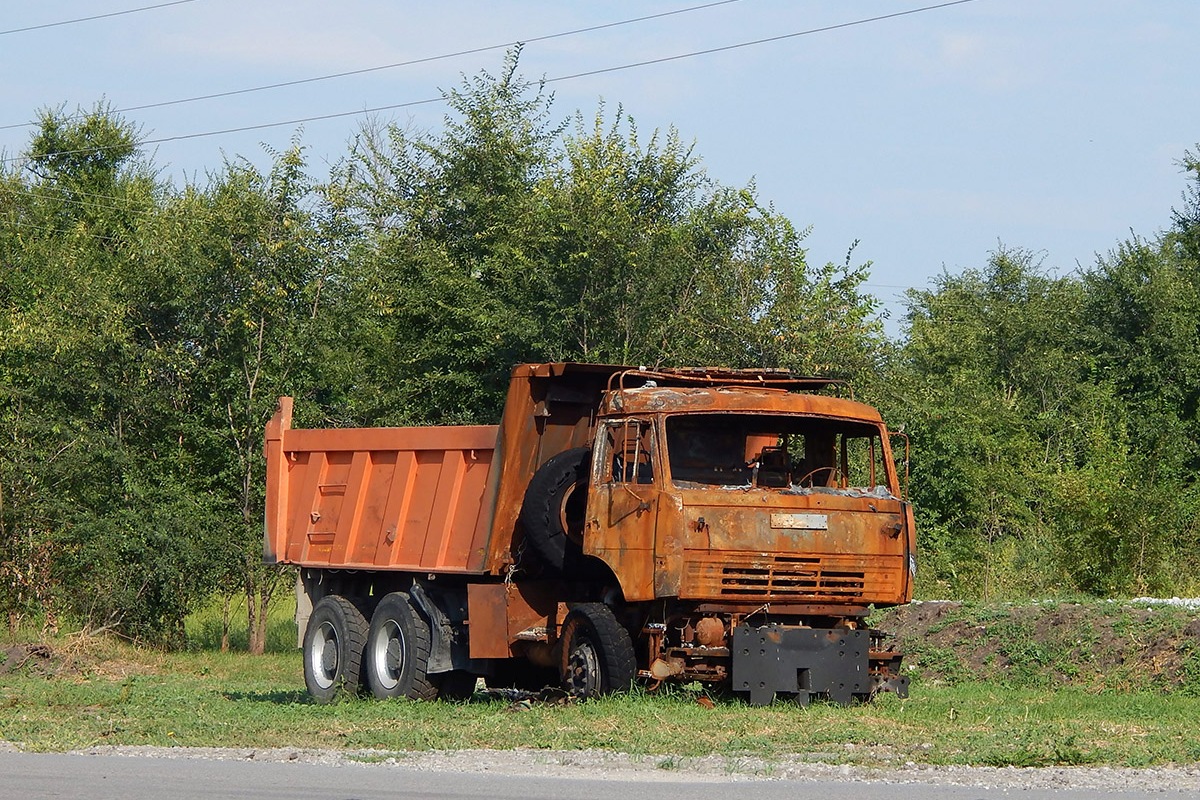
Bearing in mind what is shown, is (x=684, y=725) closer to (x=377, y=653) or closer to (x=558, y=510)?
(x=558, y=510)

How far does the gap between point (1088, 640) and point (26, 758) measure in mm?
11397

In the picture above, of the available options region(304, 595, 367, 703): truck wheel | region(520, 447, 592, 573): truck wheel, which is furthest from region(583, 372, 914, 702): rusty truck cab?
region(304, 595, 367, 703): truck wheel

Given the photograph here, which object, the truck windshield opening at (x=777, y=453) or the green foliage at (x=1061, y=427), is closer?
the truck windshield opening at (x=777, y=453)

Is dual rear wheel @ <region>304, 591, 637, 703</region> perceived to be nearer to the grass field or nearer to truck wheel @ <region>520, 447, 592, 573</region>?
the grass field

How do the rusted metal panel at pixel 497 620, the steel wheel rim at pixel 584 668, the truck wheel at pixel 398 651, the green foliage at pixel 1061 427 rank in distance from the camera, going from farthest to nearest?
the green foliage at pixel 1061 427 → the truck wheel at pixel 398 651 → the rusted metal panel at pixel 497 620 → the steel wheel rim at pixel 584 668

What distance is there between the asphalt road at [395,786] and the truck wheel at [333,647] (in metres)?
Result: 5.94

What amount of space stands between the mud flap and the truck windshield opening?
1.25 metres

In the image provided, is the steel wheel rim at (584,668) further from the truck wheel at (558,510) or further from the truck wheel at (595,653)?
the truck wheel at (558,510)

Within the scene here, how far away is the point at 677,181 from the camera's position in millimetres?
28062

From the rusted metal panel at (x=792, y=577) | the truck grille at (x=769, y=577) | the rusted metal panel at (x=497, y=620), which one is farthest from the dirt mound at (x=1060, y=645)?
the rusted metal panel at (x=497, y=620)

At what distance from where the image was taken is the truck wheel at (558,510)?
14656mm

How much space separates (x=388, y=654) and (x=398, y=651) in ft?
0.81

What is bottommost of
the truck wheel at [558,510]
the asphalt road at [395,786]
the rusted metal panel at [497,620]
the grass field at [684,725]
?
the asphalt road at [395,786]

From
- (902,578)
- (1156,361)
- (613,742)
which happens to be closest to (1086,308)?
(1156,361)
